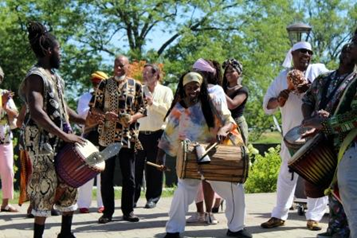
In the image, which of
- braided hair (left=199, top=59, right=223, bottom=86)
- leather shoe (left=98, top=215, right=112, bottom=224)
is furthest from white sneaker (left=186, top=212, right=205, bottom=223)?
braided hair (left=199, top=59, right=223, bottom=86)

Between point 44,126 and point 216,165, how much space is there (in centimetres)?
185

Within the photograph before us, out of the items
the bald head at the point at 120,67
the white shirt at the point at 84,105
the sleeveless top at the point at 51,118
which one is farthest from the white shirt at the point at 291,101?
the white shirt at the point at 84,105

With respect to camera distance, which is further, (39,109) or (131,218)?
(131,218)

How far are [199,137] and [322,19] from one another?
47136 mm

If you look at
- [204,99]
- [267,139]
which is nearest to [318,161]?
[204,99]

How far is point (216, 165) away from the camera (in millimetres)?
7523

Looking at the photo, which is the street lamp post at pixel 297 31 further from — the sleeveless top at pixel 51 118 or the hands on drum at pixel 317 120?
the sleeveless top at pixel 51 118

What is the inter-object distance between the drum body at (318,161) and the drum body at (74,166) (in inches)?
71.3

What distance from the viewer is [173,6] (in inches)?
1313

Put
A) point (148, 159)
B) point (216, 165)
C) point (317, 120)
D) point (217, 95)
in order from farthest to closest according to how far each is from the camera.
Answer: point (148, 159) → point (217, 95) → point (216, 165) → point (317, 120)

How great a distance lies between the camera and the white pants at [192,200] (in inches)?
304

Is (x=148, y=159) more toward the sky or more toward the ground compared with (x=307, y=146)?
more toward the ground

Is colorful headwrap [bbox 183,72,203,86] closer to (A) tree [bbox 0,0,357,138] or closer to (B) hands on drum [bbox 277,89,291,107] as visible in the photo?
(B) hands on drum [bbox 277,89,291,107]

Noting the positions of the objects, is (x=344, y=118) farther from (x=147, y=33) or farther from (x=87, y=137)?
(x=147, y=33)
